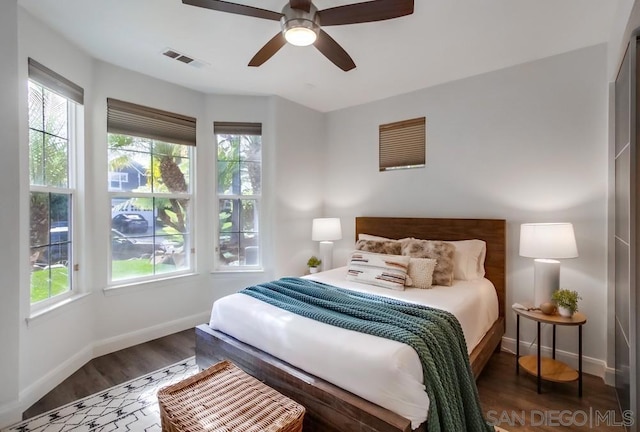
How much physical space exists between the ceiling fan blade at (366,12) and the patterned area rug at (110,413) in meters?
2.76

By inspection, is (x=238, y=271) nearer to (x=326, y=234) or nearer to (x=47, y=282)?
(x=326, y=234)

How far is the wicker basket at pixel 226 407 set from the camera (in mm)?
1437

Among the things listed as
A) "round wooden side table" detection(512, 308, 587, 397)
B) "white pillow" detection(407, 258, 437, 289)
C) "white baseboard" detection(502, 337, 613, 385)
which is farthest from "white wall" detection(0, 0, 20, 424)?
"white baseboard" detection(502, 337, 613, 385)

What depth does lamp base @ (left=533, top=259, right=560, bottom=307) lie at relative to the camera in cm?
245

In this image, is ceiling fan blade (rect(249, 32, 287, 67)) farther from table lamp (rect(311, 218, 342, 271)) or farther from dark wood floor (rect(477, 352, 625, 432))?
dark wood floor (rect(477, 352, 625, 432))

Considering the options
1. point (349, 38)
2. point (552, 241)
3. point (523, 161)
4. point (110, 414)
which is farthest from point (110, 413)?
point (523, 161)

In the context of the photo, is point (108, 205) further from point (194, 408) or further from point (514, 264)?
point (514, 264)

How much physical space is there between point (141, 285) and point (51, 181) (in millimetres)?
1253

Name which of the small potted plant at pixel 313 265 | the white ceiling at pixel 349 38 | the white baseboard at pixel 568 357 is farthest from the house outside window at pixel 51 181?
the white baseboard at pixel 568 357

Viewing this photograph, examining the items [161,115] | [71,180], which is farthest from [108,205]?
[161,115]

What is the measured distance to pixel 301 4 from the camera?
1789 mm

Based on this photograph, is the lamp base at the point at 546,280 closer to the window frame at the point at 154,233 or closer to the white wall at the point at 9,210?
the window frame at the point at 154,233

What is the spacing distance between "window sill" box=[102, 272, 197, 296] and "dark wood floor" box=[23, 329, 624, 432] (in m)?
0.58

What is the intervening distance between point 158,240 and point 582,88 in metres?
4.28
